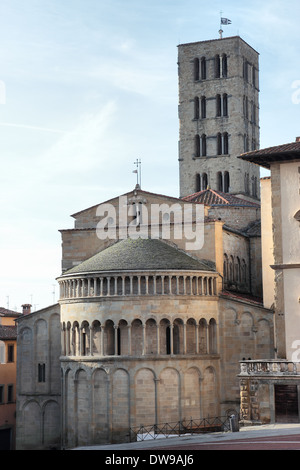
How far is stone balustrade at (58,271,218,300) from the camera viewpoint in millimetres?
45625

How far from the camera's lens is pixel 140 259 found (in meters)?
46.4

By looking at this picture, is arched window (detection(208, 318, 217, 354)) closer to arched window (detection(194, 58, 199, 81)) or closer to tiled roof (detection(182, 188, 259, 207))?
tiled roof (detection(182, 188, 259, 207))

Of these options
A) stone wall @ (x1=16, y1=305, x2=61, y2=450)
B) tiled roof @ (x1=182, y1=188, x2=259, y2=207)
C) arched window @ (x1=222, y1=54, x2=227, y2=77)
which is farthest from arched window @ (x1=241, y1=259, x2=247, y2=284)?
arched window @ (x1=222, y1=54, x2=227, y2=77)

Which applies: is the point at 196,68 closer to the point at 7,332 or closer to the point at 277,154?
the point at 7,332

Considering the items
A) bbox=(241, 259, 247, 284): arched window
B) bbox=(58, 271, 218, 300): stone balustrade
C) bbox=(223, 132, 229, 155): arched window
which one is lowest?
bbox=(58, 271, 218, 300): stone balustrade

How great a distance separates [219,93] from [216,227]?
27.0m

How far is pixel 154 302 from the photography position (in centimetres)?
4547

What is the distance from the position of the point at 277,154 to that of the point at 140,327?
1361 centimetres

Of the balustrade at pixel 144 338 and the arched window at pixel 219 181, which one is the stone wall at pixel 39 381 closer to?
the balustrade at pixel 144 338

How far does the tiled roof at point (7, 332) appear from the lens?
63.5 m

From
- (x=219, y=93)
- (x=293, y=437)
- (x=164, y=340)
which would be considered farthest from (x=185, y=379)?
(x=219, y=93)

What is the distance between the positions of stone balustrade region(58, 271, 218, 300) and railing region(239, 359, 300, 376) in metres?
10.5

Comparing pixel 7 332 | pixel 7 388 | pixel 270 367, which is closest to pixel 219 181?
pixel 7 332

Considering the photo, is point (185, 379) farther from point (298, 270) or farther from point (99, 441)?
point (298, 270)
